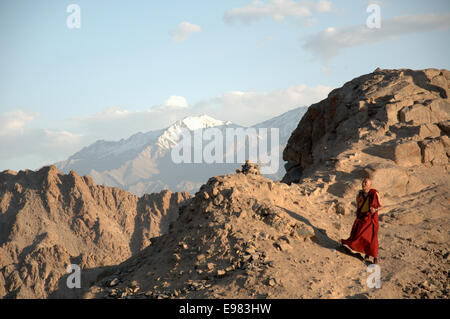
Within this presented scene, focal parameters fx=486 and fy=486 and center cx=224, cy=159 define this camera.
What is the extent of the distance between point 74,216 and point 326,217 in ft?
122

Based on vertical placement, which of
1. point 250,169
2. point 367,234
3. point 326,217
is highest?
point 250,169

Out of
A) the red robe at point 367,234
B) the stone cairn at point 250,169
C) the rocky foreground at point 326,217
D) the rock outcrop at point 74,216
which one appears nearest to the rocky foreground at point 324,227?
the rocky foreground at point 326,217

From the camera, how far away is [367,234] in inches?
371

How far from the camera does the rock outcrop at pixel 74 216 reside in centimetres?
3838

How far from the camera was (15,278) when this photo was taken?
23797 millimetres

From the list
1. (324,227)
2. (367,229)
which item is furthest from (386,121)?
(367,229)

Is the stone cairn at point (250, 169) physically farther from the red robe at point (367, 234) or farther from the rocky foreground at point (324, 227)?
the red robe at point (367, 234)

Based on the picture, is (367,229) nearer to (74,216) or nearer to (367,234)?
(367,234)

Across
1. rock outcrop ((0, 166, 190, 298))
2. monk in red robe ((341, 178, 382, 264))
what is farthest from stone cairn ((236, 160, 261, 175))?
rock outcrop ((0, 166, 190, 298))

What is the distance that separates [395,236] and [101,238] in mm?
36202

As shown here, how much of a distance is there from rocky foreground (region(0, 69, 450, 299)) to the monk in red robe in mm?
277

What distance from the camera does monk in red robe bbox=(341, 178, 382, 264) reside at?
30.7ft
